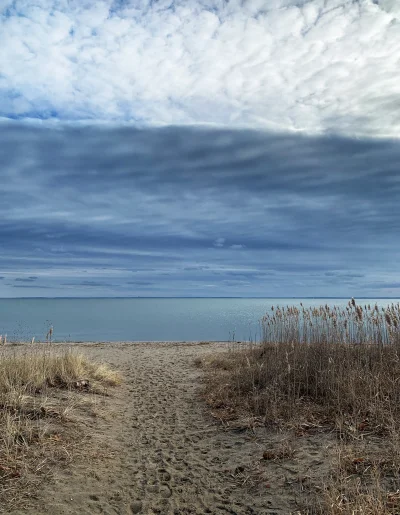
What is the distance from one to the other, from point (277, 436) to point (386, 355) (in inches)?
157

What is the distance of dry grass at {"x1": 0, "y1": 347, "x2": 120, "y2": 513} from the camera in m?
4.83

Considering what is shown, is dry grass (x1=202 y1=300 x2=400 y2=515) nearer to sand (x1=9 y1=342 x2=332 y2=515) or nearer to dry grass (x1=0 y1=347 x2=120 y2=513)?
sand (x1=9 y1=342 x2=332 y2=515)

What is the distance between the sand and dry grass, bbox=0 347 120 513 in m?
0.24

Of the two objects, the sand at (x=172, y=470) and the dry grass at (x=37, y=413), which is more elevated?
the dry grass at (x=37, y=413)

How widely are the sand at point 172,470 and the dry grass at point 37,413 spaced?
0.77ft

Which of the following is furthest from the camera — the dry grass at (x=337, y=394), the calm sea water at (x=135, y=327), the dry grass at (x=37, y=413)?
the calm sea water at (x=135, y=327)

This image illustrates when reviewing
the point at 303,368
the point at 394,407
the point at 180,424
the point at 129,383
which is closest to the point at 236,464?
the point at 180,424

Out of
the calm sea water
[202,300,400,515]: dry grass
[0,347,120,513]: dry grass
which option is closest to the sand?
[0,347,120,513]: dry grass

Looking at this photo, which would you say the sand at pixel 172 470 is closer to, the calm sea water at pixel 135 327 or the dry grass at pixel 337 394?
the dry grass at pixel 337 394

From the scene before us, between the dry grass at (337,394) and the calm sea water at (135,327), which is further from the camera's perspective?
the calm sea water at (135,327)

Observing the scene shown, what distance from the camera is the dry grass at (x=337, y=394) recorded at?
14.2ft

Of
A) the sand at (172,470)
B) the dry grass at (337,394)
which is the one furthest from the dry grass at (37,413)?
the dry grass at (337,394)

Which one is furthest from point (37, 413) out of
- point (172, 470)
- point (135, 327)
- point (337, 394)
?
point (135, 327)

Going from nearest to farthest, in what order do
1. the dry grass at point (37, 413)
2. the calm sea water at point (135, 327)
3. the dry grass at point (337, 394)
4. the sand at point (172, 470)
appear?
1. the dry grass at point (337, 394)
2. the sand at point (172, 470)
3. the dry grass at point (37, 413)
4. the calm sea water at point (135, 327)
